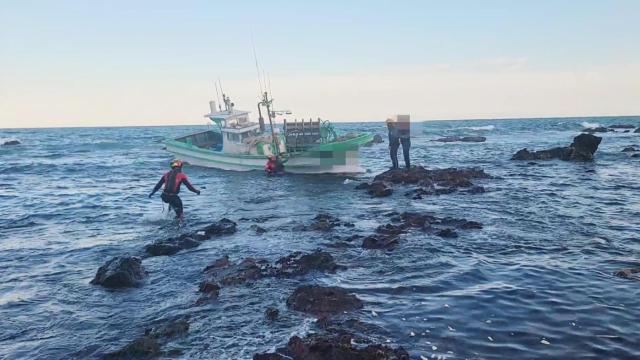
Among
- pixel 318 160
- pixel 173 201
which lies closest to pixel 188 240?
pixel 173 201

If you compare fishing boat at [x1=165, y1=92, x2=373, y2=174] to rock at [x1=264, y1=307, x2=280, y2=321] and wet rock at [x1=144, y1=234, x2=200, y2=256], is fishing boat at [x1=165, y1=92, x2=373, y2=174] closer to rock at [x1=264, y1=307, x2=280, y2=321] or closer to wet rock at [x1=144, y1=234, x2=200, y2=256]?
wet rock at [x1=144, y1=234, x2=200, y2=256]

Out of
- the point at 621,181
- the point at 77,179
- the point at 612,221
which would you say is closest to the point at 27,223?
the point at 77,179

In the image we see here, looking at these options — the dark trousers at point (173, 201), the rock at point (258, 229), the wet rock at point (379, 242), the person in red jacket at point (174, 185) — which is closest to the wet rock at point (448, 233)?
the wet rock at point (379, 242)

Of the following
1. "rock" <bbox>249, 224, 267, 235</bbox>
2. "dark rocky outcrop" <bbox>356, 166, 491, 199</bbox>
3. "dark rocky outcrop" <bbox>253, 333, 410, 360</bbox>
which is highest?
"dark rocky outcrop" <bbox>253, 333, 410, 360</bbox>

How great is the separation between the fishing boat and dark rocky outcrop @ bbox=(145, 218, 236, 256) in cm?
1291

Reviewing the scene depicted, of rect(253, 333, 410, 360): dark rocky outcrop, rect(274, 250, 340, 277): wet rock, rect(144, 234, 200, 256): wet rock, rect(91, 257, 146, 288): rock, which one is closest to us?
rect(253, 333, 410, 360): dark rocky outcrop

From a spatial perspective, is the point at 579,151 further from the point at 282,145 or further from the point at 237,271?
the point at 237,271

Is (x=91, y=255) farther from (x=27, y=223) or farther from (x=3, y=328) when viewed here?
(x=27, y=223)

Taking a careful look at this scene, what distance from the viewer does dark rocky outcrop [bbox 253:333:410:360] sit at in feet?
18.8

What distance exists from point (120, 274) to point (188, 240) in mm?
3269

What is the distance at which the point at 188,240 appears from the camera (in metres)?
12.6

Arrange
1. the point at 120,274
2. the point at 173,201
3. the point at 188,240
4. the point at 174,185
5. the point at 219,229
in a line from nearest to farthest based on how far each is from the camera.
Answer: the point at 120,274, the point at 188,240, the point at 219,229, the point at 174,185, the point at 173,201

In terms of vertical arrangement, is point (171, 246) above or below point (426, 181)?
above

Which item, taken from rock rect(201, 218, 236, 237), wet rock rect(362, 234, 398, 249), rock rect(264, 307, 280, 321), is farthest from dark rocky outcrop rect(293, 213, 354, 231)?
rock rect(264, 307, 280, 321)
